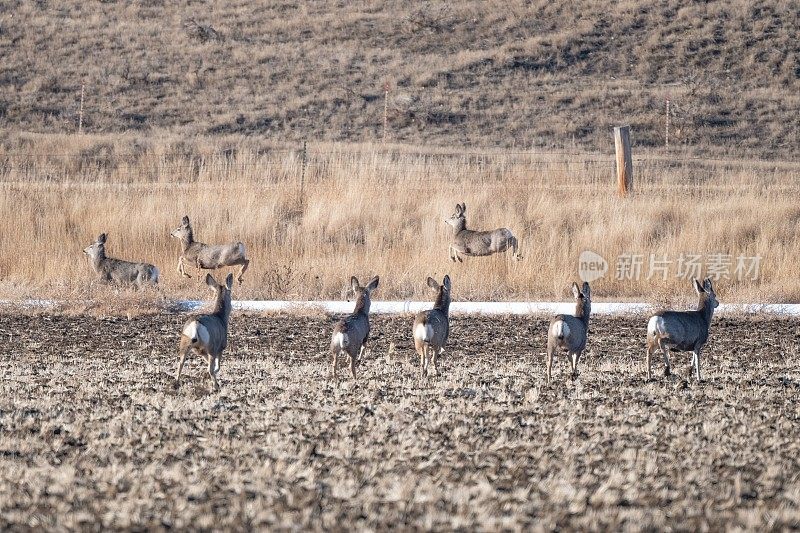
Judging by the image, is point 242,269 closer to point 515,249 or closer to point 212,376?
point 515,249

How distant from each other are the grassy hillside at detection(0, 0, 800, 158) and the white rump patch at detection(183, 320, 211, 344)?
24.8 metres

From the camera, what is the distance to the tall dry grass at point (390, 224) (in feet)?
57.8

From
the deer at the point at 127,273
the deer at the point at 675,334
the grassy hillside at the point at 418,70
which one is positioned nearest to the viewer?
the deer at the point at 675,334

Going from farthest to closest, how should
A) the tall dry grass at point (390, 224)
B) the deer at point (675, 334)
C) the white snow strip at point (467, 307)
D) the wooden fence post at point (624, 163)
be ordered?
1. the wooden fence post at point (624, 163)
2. the tall dry grass at point (390, 224)
3. the white snow strip at point (467, 307)
4. the deer at point (675, 334)

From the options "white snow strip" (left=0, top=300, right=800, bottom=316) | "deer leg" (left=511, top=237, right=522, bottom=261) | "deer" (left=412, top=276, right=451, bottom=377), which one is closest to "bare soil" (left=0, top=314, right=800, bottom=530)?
"deer" (left=412, top=276, right=451, bottom=377)

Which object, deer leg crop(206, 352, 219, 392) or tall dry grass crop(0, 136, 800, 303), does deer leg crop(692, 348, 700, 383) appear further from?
tall dry grass crop(0, 136, 800, 303)

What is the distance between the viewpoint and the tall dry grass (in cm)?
1762

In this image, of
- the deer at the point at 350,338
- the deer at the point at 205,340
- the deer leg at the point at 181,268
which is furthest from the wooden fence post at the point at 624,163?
the deer at the point at 205,340

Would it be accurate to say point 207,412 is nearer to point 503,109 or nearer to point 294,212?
point 294,212

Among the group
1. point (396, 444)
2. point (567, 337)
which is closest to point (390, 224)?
point (567, 337)

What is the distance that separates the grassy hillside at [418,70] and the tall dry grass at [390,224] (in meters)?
10.3

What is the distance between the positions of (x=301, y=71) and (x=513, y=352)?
29.8 metres

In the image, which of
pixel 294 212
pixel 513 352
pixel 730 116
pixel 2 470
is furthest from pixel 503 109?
pixel 2 470

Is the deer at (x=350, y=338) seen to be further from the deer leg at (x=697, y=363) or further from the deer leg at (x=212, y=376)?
the deer leg at (x=697, y=363)
